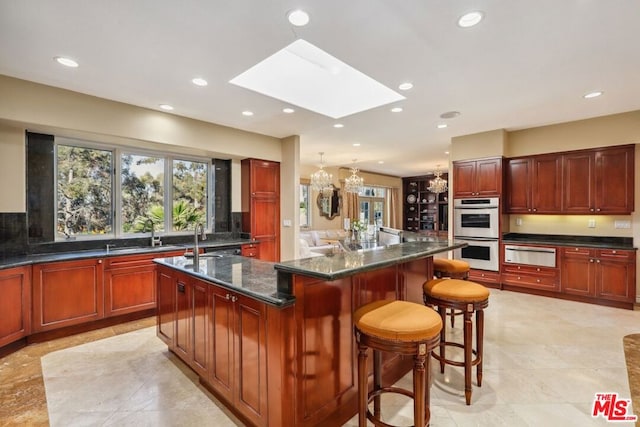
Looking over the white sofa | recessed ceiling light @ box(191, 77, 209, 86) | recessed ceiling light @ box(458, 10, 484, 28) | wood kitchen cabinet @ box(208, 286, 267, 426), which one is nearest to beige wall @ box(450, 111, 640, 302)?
recessed ceiling light @ box(458, 10, 484, 28)

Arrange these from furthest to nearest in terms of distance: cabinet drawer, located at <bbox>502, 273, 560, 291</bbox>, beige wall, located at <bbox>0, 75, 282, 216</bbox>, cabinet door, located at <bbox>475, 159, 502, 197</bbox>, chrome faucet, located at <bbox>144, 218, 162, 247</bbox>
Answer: cabinet door, located at <bbox>475, 159, 502, 197</bbox>, cabinet drawer, located at <bbox>502, 273, 560, 291</bbox>, chrome faucet, located at <bbox>144, 218, 162, 247</bbox>, beige wall, located at <bbox>0, 75, 282, 216</bbox>

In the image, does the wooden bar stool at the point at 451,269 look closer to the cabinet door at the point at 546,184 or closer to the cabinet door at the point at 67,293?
the cabinet door at the point at 546,184

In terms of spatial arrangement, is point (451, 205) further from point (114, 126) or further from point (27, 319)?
point (27, 319)

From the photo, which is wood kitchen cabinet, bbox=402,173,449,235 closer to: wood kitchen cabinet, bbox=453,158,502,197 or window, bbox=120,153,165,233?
wood kitchen cabinet, bbox=453,158,502,197

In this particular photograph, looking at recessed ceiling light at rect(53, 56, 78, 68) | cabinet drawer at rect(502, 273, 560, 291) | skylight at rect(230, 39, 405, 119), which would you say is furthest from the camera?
cabinet drawer at rect(502, 273, 560, 291)

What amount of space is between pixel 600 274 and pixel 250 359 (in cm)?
517

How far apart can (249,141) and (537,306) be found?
519cm

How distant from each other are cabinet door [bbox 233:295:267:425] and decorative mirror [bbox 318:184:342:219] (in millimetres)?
7049

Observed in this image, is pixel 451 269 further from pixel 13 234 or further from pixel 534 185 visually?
pixel 13 234

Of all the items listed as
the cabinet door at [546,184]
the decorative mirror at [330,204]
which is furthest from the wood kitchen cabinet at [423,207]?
the cabinet door at [546,184]

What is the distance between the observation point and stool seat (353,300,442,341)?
153 centimetres

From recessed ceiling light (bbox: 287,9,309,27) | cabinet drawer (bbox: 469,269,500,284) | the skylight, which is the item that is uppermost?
the skylight

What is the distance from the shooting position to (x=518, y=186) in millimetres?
5180

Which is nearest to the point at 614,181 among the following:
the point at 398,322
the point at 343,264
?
the point at 398,322
